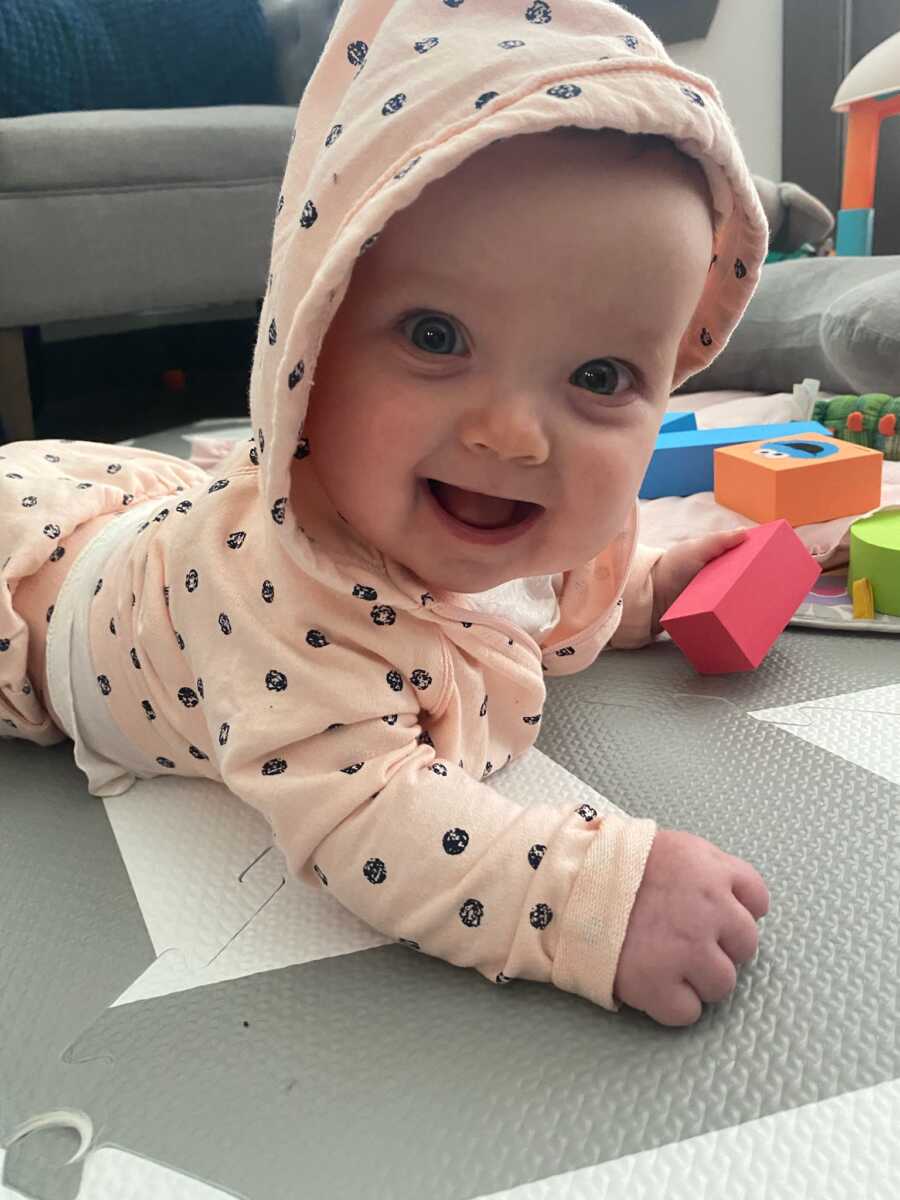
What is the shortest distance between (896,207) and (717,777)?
195 cm

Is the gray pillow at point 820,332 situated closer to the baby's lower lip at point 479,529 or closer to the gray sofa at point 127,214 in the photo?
the gray sofa at point 127,214

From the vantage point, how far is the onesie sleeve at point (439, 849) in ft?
1.25

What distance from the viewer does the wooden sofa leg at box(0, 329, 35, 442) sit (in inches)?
58.3

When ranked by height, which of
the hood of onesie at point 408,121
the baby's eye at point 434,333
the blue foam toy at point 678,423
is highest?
the hood of onesie at point 408,121

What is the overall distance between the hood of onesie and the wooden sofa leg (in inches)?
47.1

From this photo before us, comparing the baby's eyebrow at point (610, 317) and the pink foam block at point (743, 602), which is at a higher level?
the baby's eyebrow at point (610, 317)

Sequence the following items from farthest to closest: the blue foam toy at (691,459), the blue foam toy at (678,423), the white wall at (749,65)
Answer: the white wall at (749,65)
the blue foam toy at (678,423)
the blue foam toy at (691,459)

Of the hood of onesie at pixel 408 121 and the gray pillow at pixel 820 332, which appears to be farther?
the gray pillow at pixel 820 332

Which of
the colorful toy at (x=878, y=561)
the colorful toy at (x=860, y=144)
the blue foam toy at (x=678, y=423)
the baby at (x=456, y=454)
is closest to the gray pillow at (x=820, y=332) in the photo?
the blue foam toy at (x=678, y=423)

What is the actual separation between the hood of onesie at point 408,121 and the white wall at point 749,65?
6.89 feet

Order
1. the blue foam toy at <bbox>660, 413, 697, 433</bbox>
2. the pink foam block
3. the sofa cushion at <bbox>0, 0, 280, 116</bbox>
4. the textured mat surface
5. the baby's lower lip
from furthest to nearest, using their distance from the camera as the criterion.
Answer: the sofa cushion at <bbox>0, 0, 280, 116</bbox>
the blue foam toy at <bbox>660, 413, 697, 433</bbox>
the pink foam block
the baby's lower lip
the textured mat surface

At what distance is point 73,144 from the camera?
1415 mm

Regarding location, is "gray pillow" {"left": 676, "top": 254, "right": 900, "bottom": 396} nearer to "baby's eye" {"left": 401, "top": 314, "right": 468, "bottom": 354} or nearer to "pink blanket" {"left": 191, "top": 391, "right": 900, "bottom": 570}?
"pink blanket" {"left": 191, "top": 391, "right": 900, "bottom": 570}

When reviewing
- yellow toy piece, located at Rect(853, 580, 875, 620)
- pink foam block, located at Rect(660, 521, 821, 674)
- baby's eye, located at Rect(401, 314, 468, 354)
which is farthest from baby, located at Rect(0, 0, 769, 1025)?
yellow toy piece, located at Rect(853, 580, 875, 620)
